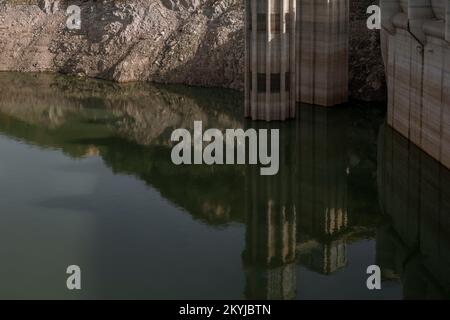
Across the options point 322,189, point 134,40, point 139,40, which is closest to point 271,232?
point 322,189

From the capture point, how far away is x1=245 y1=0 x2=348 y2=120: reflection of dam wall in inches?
1243

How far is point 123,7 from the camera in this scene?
5016 cm

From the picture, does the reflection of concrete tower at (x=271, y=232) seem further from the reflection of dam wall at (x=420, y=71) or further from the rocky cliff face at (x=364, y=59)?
the rocky cliff face at (x=364, y=59)

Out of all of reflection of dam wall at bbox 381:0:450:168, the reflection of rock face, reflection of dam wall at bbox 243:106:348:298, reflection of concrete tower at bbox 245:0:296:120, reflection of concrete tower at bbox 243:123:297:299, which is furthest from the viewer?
the reflection of rock face

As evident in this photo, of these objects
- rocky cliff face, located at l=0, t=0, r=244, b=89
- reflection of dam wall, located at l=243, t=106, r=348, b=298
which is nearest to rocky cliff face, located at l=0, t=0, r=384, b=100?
rocky cliff face, located at l=0, t=0, r=244, b=89

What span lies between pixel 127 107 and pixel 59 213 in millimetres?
18331

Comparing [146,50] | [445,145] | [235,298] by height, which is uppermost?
[146,50]

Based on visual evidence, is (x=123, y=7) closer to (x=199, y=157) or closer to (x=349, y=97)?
(x=349, y=97)

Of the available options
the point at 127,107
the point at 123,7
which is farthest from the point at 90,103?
the point at 123,7

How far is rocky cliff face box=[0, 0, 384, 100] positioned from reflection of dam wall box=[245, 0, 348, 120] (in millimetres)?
3575

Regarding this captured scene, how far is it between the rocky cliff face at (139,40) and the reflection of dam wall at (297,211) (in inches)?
404

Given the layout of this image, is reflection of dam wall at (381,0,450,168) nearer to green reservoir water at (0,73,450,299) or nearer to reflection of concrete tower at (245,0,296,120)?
green reservoir water at (0,73,450,299)

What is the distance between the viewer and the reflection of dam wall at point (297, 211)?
59.3 feet

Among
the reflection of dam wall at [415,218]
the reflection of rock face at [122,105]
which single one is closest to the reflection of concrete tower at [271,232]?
the reflection of dam wall at [415,218]
